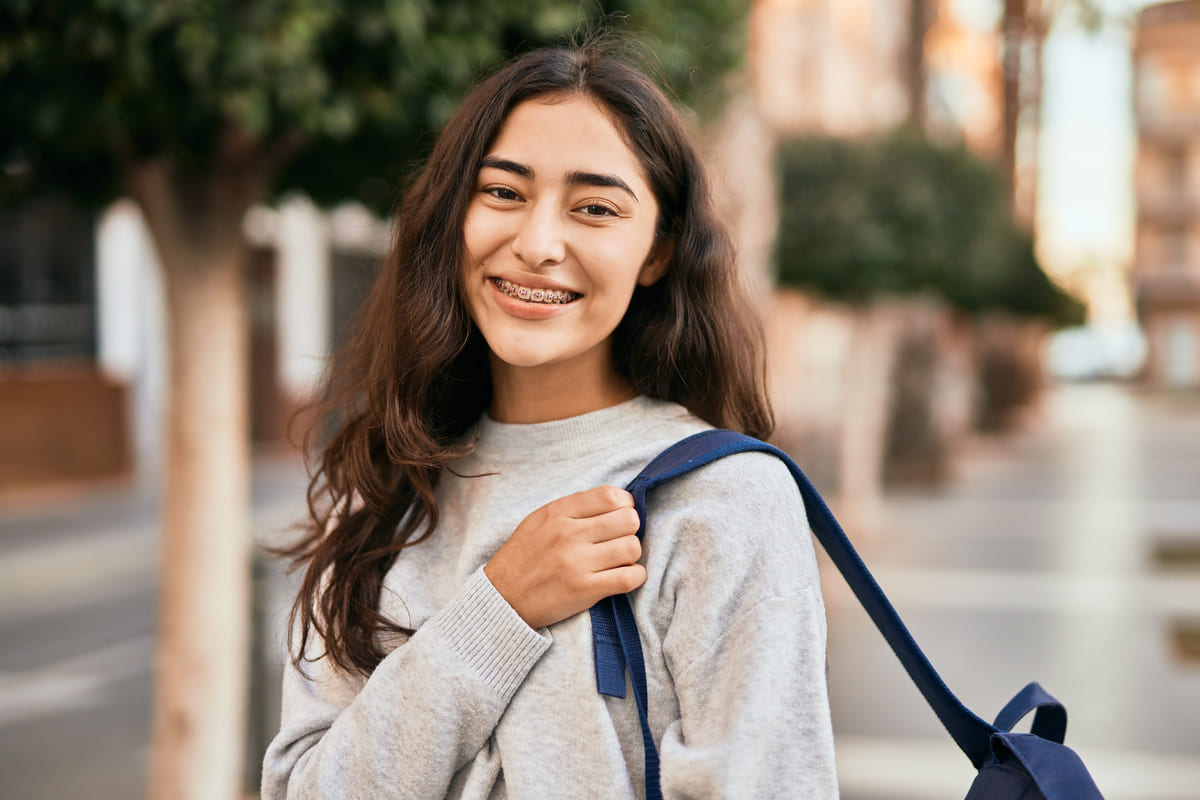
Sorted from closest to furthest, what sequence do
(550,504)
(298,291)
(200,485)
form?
(550,504) → (200,485) → (298,291)

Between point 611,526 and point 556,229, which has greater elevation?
point 556,229

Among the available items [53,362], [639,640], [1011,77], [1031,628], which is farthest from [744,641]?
[1011,77]

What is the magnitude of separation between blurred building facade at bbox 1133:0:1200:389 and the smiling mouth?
6117 centimetres

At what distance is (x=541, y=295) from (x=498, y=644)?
437mm

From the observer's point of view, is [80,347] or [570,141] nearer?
[570,141]

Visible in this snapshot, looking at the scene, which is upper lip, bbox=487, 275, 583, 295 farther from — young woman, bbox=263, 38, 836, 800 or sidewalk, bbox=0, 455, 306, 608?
sidewalk, bbox=0, 455, 306, 608

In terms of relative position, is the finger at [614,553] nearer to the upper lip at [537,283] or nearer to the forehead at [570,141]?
the upper lip at [537,283]

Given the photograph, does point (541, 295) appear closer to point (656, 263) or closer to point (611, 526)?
point (656, 263)

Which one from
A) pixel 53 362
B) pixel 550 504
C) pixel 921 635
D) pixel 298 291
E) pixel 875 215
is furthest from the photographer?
pixel 298 291

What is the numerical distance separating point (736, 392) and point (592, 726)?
544 mm

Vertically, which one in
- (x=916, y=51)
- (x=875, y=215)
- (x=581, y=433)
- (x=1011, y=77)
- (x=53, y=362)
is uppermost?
(x=1011, y=77)

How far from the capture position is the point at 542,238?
142 cm

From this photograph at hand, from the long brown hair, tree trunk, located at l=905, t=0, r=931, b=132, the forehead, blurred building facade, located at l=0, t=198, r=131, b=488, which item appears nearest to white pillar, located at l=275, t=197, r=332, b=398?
blurred building facade, located at l=0, t=198, r=131, b=488

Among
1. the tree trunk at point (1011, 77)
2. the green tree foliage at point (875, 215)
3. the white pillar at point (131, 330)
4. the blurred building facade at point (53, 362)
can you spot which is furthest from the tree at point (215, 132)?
the tree trunk at point (1011, 77)
